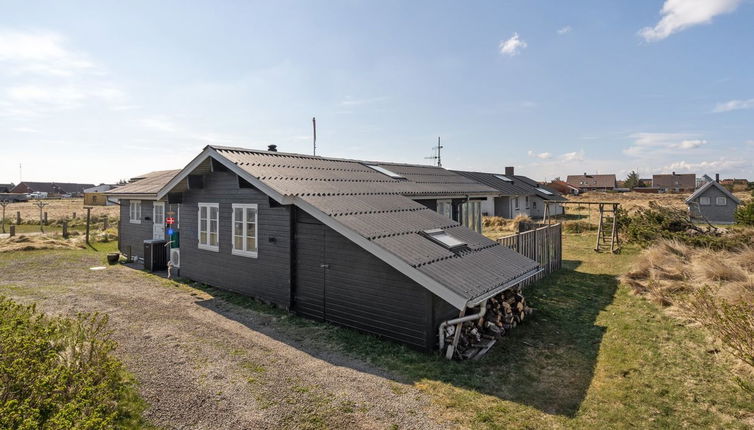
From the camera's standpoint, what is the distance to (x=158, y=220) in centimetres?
1719

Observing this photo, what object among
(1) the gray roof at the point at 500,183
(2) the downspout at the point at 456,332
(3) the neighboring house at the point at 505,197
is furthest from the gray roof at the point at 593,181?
(2) the downspout at the point at 456,332

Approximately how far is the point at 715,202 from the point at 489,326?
37516 millimetres

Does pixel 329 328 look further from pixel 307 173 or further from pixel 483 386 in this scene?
pixel 307 173

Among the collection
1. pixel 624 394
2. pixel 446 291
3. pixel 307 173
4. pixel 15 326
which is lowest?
pixel 624 394

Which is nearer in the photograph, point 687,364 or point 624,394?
point 624,394

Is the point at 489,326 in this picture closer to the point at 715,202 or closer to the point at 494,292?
the point at 494,292

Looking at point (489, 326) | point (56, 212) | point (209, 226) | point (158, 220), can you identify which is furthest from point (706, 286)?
point (56, 212)

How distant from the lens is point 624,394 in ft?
20.0

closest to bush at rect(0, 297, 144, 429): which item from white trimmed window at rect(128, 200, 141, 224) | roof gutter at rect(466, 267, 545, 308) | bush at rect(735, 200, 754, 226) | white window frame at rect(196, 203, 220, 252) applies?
roof gutter at rect(466, 267, 545, 308)

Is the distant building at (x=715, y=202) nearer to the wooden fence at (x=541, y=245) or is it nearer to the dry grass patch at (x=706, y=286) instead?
the dry grass patch at (x=706, y=286)

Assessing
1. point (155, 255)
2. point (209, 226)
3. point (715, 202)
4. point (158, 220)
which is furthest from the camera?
point (715, 202)

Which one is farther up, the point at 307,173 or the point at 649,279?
the point at 307,173

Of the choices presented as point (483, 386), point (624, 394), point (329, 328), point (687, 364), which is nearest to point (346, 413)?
point (483, 386)

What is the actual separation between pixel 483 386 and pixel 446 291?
1.58 metres
